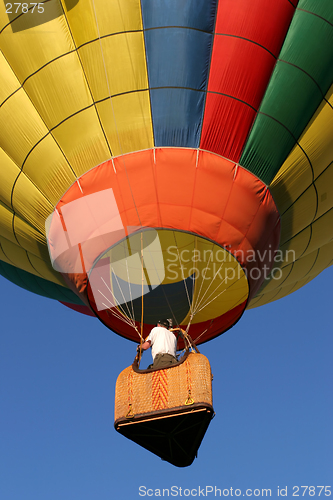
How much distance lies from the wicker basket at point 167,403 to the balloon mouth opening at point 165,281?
1082 millimetres

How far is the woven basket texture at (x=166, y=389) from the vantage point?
18.7 feet

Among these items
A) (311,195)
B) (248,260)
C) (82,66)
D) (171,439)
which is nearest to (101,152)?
(82,66)

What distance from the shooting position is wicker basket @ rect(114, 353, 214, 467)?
5.69 meters

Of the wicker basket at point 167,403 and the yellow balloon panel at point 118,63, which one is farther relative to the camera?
the yellow balloon panel at point 118,63

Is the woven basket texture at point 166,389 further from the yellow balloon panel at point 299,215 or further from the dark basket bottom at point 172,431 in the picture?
the yellow balloon panel at point 299,215

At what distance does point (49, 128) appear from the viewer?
22.1 feet

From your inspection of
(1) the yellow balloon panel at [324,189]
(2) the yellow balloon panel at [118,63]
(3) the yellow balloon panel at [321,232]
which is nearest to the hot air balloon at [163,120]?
(2) the yellow balloon panel at [118,63]

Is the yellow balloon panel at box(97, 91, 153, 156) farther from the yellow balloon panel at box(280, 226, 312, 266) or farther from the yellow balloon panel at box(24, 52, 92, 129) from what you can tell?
the yellow balloon panel at box(280, 226, 312, 266)

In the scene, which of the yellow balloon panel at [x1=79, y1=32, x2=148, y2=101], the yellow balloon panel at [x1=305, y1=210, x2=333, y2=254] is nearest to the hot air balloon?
the yellow balloon panel at [x1=79, y1=32, x2=148, y2=101]

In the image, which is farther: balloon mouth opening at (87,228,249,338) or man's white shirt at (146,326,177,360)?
balloon mouth opening at (87,228,249,338)

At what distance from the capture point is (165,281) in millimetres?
8102

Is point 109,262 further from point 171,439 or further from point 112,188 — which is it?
point 171,439

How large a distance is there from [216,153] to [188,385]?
2.31 m

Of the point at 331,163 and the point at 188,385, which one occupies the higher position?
the point at 331,163
